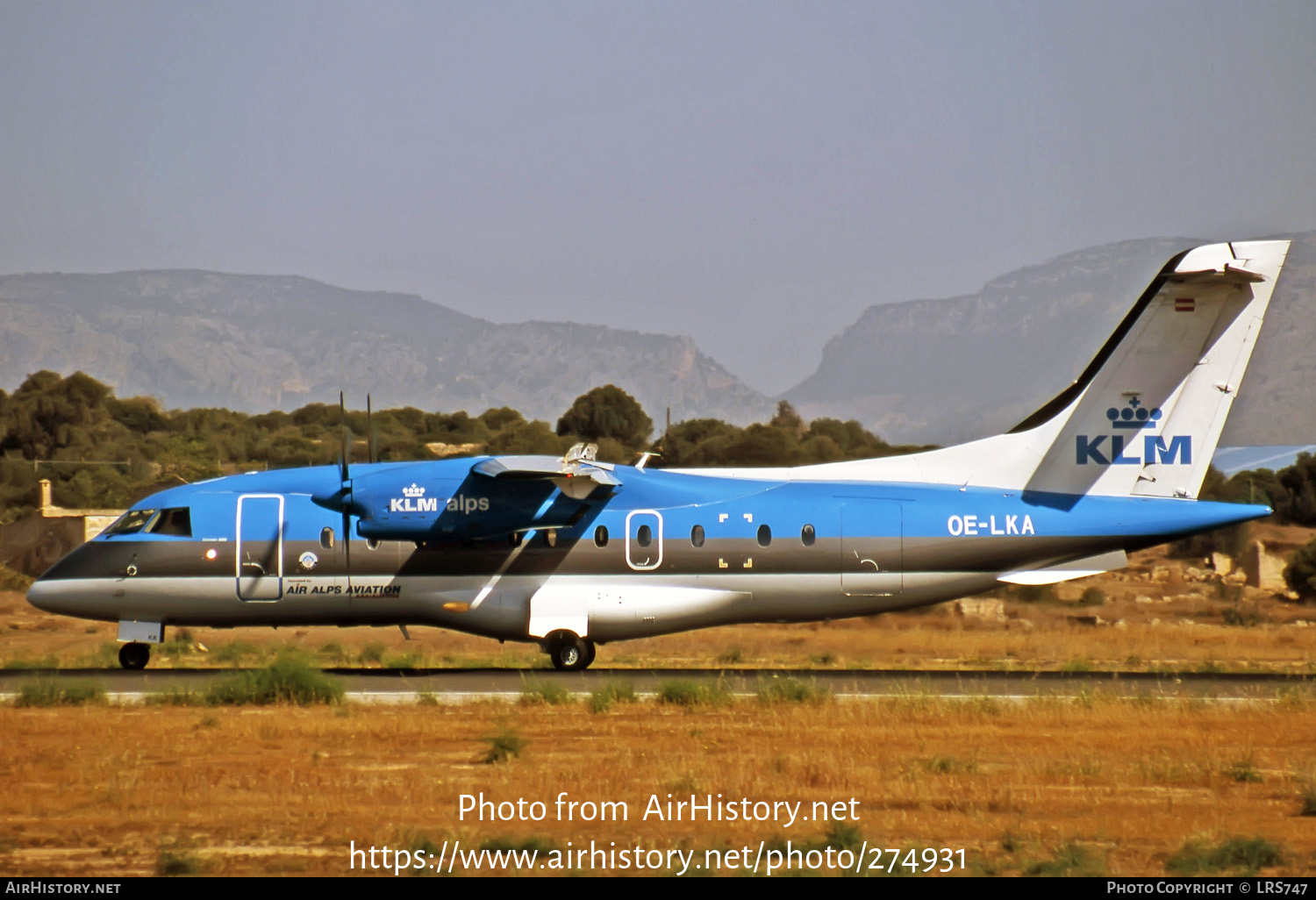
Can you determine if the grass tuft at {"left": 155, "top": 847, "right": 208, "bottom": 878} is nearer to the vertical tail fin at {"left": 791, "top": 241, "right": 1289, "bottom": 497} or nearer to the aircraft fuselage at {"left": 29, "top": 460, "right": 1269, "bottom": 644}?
the aircraft fuselage at {"left": 29, "top": 460, "right": 1269, "bottom": 644}

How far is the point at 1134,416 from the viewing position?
21844mm

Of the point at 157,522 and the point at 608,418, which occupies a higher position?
the point at 608,418

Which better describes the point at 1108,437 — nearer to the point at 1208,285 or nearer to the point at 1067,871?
the point at 1208,285

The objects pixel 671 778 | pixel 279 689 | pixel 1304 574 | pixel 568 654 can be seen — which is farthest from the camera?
pixel 1304 574

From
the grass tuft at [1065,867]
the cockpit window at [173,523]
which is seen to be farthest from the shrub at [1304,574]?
the grass tuft at [1065,867]

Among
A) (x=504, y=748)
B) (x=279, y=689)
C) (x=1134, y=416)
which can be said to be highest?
(x=1134, y=416)

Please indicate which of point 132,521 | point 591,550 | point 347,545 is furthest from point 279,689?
point 132,521

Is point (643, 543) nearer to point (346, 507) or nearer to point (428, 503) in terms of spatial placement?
point (428, 503)

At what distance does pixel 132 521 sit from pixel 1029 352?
132ft

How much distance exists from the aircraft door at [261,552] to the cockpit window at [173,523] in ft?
3.07

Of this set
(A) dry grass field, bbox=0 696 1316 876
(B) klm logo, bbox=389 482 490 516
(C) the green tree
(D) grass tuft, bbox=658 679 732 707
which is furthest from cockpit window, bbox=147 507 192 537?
(C) the green tree

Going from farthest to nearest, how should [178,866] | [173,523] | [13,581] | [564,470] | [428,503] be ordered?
[13,581], [173,523], [428,503], [564,470], [178,866]

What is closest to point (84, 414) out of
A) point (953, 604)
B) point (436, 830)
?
point (953, 604)

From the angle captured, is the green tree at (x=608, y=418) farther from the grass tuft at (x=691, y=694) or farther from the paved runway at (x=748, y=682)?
the grass tuft at (x=691, y=694)
